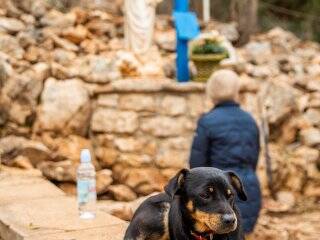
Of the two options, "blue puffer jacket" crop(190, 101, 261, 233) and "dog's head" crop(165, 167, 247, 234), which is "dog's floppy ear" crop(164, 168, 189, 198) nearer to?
"dog's head" crop(165, 167, 247, 234)

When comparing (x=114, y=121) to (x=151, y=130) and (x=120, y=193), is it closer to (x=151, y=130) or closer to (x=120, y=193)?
(x=151, y=130)

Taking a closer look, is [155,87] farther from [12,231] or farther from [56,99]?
[12,231]

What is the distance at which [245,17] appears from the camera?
11.7 metres

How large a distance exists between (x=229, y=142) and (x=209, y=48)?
4135 millimetres

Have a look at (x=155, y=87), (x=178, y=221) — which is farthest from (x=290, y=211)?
(x=178, y=221)

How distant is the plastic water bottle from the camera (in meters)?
3.85

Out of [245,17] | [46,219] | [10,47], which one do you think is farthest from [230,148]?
[245,17]

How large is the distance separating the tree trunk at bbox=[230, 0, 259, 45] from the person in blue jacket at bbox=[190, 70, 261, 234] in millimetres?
7882

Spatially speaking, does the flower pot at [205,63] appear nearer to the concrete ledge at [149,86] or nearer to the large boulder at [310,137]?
the concrete ledge at [149,86]

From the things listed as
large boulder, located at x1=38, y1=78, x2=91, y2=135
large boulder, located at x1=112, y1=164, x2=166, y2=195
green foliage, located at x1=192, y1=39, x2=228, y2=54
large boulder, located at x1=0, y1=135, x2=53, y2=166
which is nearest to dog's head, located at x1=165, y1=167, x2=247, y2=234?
large boulder, located at x1=0, y1=135, x2=53, y2=166

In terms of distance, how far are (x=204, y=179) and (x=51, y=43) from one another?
279 inches

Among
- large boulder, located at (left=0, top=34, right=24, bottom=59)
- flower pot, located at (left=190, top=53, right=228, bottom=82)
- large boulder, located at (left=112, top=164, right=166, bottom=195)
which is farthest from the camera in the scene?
large boulder, located at (left=0, top=34, right=24, bottom=59)

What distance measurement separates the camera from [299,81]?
32.4 feet

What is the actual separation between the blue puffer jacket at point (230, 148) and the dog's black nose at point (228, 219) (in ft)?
4.94
